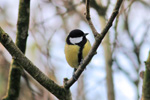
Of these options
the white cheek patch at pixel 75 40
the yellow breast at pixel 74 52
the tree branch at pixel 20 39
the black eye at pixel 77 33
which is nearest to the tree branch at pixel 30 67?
the tree branch at pixel 20 39

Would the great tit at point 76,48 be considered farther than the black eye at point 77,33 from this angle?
No

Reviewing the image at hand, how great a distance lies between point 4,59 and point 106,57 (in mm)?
1443

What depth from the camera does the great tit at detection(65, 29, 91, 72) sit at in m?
2.29

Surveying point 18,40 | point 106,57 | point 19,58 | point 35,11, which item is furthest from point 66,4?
point 19,58

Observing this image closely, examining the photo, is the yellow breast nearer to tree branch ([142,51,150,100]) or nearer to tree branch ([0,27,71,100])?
tree branch ([0,27,71,100])

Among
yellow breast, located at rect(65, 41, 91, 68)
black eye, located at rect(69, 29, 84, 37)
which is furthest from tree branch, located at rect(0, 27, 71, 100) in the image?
black eye, located at rect(69, 29, 84, 37)

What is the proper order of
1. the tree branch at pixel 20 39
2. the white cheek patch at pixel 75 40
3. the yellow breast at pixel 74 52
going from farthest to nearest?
the white cheek patch at pixel 75 40, the yellow breast at pixel 74 52, the tree branch at pixel 20 39

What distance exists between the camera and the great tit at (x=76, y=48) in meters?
2.29

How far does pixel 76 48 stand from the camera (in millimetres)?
2322

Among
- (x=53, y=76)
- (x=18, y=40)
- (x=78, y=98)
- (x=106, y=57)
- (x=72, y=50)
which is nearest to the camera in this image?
(x=18, y=40)

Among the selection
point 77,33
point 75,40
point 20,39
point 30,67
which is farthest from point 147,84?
point 77,33

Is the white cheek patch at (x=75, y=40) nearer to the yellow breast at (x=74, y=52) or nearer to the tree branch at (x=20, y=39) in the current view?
the yellow breast at (x=74, y=52)

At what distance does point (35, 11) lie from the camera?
10.5 ft

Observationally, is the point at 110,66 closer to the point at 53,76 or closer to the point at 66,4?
the point at 53,76
